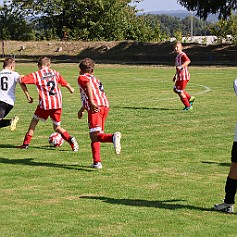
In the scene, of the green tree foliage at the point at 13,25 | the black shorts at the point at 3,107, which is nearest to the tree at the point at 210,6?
the green tree foliage at the point at 13,25

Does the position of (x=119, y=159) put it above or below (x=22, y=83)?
below

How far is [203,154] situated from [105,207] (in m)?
3.97

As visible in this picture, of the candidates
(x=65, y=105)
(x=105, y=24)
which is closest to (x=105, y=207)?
(x=65, y=105)

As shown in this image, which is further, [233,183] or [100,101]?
[100,101]

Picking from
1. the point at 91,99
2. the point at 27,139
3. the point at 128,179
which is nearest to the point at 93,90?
the point at 91,99

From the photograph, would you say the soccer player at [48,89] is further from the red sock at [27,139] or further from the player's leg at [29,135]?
the red sock at [27,139]

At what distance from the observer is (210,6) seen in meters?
48.8

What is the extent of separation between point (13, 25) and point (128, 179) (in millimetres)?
57811

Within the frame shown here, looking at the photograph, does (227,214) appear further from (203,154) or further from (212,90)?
(212,90)

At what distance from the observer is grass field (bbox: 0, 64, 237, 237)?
7.69 metres

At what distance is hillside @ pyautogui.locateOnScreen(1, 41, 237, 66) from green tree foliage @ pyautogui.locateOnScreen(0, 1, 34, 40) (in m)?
5.97

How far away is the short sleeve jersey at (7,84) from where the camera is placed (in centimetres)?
1291

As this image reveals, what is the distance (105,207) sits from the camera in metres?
8.46

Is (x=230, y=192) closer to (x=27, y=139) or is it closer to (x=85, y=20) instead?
(x=27, y=139)
